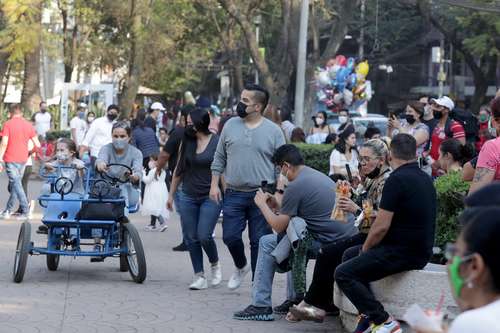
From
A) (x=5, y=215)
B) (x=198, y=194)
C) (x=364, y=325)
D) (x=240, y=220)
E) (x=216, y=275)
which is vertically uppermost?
(x=198, y=194)

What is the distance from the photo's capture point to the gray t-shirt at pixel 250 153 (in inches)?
397

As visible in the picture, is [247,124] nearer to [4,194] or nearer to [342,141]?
[342,141]

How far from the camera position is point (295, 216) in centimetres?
905

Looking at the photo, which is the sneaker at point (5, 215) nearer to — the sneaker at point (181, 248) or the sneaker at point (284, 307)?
the sneaker at point (181, 248)

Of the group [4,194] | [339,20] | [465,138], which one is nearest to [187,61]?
[339,20]

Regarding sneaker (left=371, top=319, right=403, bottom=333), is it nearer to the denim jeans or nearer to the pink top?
the pink top

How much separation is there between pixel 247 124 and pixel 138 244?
1.58 meters

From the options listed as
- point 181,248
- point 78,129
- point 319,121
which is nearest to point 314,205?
point 181,248

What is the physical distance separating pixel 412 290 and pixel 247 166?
2554 mm

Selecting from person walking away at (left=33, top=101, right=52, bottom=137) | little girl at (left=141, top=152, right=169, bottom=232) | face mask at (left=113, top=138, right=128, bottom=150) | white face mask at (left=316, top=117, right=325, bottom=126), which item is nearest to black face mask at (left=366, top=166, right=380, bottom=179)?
face mask at (left=113, top=138, right=128, bottom=150)

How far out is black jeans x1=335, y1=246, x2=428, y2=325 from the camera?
780 cm

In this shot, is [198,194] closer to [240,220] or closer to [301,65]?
[240,220]

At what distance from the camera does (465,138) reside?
13.0m

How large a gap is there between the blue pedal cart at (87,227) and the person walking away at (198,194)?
530 mm
